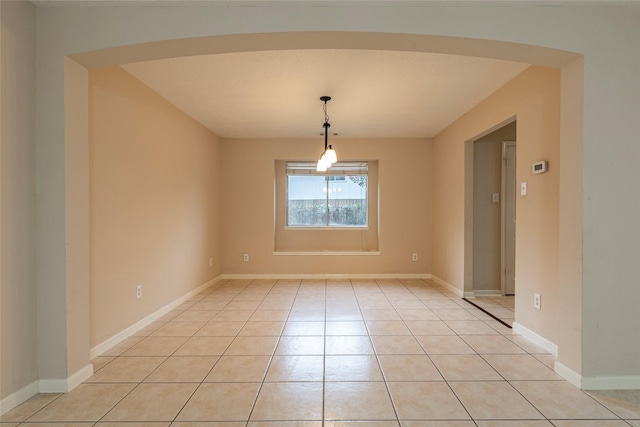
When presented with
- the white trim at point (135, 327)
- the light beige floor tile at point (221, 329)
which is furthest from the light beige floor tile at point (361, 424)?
the white trim at point (135, 327)

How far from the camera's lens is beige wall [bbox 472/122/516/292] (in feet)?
14.6

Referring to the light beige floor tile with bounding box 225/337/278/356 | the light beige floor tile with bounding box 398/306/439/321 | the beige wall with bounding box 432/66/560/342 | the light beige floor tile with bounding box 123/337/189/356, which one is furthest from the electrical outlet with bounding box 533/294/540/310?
the light beige floor tile with bounding box 123/337/189/356

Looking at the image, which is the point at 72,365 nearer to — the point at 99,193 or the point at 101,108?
the point at 99,193

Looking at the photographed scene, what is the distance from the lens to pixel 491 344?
2.79 meters

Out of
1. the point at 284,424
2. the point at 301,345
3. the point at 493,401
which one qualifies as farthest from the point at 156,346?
the point at 493,401

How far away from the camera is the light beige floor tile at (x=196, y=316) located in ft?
11.3

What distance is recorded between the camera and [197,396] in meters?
1.99

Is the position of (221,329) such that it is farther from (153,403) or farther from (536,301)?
(536,301)

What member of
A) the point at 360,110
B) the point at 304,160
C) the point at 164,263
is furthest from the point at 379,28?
the point at 304,160

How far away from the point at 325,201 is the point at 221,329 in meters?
3.37

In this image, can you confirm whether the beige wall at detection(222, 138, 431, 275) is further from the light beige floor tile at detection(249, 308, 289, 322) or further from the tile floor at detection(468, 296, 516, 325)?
the light beige floor tile at detection(249, 308, 289, 322)

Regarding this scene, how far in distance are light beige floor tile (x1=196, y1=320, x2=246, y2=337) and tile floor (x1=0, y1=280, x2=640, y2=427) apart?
0.03ft

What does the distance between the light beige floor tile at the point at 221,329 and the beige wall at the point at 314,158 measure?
226cm

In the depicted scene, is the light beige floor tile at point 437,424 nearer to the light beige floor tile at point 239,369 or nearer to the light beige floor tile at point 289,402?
the light beige floor tile at point 289,402
